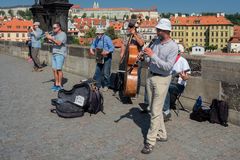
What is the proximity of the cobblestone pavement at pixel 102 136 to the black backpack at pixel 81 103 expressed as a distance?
0.14 metres

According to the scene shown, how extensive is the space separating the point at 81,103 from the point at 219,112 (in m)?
2.39

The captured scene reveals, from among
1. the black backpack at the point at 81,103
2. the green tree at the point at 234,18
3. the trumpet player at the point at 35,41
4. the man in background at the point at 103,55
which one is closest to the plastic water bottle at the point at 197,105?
the black backpack at the point at 81,103

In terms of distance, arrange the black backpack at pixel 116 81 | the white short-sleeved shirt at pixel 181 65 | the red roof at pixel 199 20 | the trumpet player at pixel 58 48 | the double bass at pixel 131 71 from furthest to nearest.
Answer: the red roof at pixel 199 20
the trumpet player at pixel 58 48
the black backpack at pixel 116 81
the double bass at pixel 131 71
the white short-sleeved shirt at pixel 181 65

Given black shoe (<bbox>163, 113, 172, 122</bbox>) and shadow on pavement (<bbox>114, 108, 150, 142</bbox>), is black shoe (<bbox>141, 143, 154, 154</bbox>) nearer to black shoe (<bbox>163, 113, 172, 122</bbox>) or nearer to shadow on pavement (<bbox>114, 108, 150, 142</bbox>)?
shadow on pavement (<bbox>114, 108, 150, 142</bbox>)

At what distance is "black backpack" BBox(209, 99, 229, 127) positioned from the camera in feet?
22.3

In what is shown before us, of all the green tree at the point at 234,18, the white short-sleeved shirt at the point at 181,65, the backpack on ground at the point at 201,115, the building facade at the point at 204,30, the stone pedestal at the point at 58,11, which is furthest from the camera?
the green tree at the point at 234,18

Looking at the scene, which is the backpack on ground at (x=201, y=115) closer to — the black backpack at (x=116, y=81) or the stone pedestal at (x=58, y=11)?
the black backpack at (x=116, y=81)

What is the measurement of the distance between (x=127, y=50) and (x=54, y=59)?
279 centimetres

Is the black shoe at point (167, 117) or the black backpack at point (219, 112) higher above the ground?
the black backpack at point (219, 112)

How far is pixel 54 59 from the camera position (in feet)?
33.7

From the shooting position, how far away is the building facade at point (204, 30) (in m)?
139

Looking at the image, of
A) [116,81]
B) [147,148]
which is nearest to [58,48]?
[116,81]

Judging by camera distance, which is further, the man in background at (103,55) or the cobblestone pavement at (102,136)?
the man in background at (103,55)

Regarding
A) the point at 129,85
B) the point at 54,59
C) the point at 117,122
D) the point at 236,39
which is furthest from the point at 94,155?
the point at 236,39
